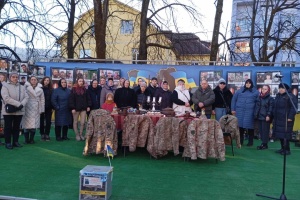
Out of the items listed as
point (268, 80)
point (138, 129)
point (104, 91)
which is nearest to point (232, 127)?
point (138, 129)

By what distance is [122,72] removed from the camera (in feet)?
36.6

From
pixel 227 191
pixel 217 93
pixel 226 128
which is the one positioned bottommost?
pixel 227 191

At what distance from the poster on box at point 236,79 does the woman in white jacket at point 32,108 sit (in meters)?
5.56

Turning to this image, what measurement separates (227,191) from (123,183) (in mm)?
1516

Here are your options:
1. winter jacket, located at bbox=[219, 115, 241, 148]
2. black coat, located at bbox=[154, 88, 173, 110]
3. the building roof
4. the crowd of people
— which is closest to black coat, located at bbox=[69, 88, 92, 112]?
the crowd of people

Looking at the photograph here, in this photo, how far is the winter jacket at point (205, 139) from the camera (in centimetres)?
632

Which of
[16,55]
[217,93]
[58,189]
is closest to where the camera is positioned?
[58,189]

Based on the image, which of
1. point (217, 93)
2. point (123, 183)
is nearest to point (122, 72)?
point (217, 93)

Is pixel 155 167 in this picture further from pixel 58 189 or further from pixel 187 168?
pixel 58 189

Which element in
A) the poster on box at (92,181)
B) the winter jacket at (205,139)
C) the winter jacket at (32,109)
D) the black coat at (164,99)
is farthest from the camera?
the black coat at (164,99)

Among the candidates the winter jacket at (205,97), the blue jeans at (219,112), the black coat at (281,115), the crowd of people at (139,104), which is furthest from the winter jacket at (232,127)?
the blue jeans at (219,112)

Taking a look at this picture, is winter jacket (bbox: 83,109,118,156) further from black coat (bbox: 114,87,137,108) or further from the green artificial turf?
black coat (bbox: 114,87,137,108)

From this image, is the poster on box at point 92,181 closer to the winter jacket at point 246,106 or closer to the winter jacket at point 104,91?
the winter jacket at point 104,91

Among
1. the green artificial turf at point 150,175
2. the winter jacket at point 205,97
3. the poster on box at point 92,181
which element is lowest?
the green artificial turf at point 150,175
